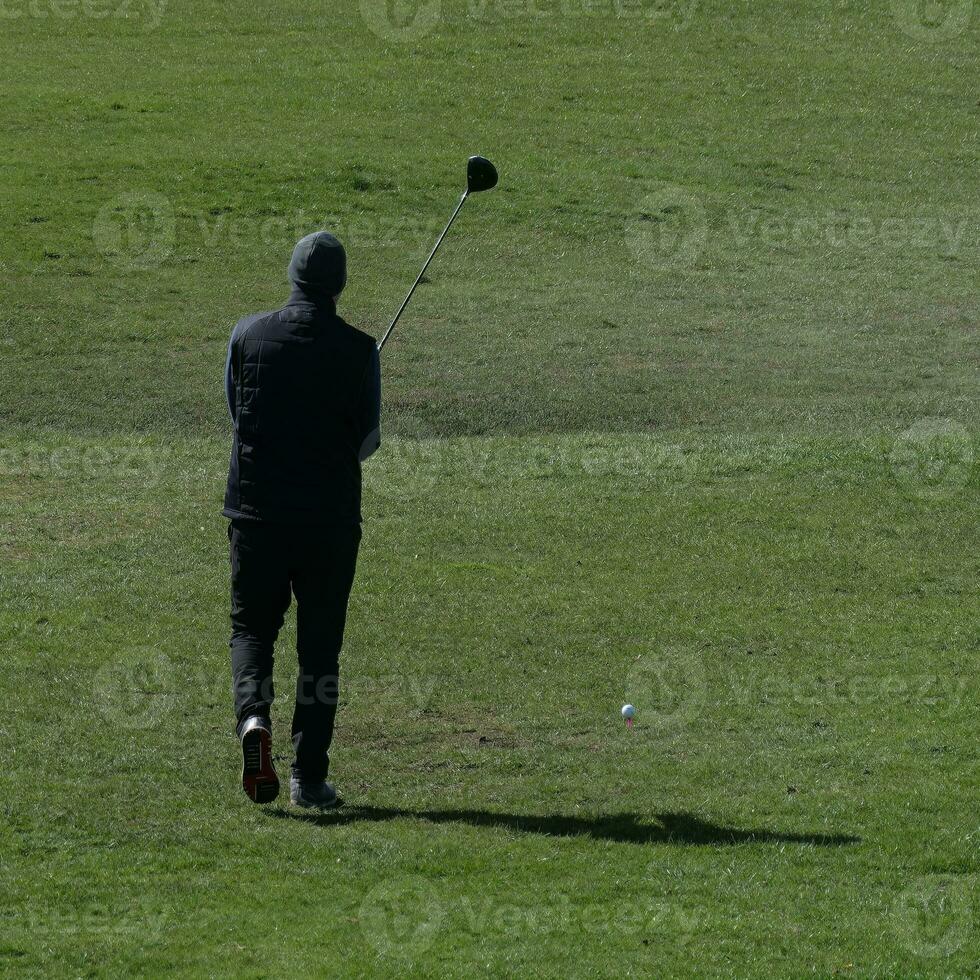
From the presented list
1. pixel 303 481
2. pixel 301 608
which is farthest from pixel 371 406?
pixel 301 608

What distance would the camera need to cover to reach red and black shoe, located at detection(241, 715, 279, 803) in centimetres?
681

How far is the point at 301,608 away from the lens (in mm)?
7402

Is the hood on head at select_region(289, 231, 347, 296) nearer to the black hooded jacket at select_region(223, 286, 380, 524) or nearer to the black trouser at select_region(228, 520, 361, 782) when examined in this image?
the black hooded jacket at select_region(223, 286, 380, 524)

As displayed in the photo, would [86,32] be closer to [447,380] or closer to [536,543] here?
[447,380]

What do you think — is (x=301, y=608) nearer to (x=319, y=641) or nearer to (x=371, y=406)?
(x=319, y=641)

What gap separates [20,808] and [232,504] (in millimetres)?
1675

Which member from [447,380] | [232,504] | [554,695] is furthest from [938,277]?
[232,504]

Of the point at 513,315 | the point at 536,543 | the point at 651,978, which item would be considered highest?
the point at 513,315

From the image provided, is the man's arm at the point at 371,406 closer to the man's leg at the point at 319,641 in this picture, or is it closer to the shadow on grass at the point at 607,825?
the man's leg at the point at 319,641

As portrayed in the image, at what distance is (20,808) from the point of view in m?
7.23

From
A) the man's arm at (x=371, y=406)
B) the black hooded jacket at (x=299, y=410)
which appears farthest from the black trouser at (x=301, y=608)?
the man's arm at (x=371, y=406)

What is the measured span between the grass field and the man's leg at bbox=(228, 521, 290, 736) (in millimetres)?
585

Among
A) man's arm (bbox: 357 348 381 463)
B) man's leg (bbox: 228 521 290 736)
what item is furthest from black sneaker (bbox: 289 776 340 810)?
man's arm (bbox: 357 348 381 463)

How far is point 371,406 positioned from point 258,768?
1694 mm
